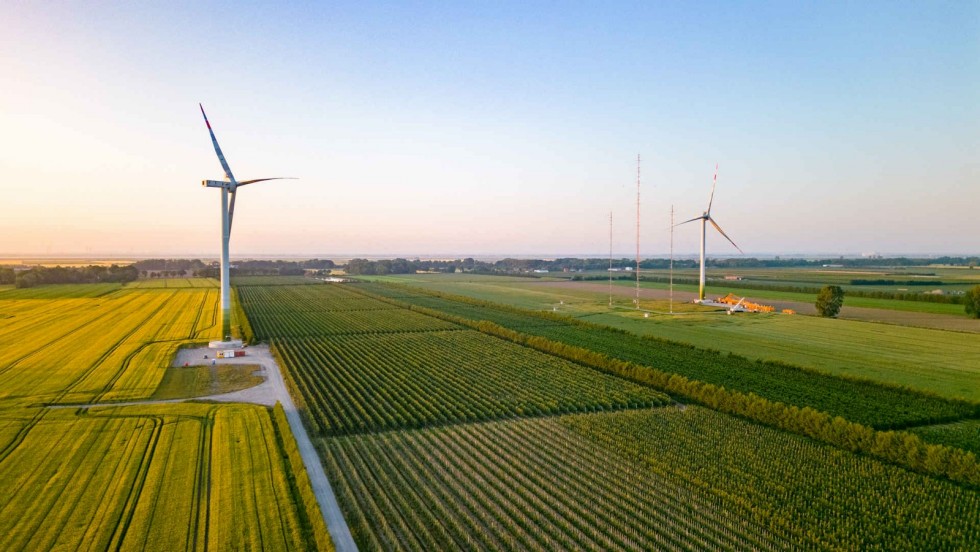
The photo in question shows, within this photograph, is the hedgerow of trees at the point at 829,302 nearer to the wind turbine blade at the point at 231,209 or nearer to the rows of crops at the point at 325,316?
the rows of crops at the point at 325,316

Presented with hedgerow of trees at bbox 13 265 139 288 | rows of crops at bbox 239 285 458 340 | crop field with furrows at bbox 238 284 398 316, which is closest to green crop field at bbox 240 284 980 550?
rows of crops at bbox 239 285 458 340

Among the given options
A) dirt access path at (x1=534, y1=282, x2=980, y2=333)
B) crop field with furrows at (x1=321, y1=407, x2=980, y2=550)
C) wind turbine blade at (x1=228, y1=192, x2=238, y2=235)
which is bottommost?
crop field with furrows at (x1=321, y1=407, x2=980, y2=550)

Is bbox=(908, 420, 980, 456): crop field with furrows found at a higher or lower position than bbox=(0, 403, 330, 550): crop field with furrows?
higher

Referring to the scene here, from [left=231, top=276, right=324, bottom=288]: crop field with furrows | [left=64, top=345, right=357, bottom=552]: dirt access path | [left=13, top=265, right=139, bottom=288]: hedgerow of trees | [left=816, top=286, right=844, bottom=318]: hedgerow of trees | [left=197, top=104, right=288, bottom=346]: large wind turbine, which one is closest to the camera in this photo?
[left=64, top=345, right=357, bottom=552]: dirt access path

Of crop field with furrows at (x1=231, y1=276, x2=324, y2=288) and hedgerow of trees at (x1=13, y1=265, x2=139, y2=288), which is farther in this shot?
crop field with furrows at (x1=231, y1=276, x2=324, y2=288)

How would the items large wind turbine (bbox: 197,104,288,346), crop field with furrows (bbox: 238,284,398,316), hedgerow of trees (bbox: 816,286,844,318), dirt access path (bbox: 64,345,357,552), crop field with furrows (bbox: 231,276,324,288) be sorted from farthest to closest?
crop field with furrows (bbox: 231,276,324,288) < crop field with furrows (bbox: 238,284,398,316) < hedgerow of trees (bbox: 816,286,844,318) < large wind turbine (bbox: 197,104,288,346) < dirt access path (bbox: 64,345,357,552)

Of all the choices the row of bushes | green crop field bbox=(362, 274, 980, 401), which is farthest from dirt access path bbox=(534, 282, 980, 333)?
the row of bushes

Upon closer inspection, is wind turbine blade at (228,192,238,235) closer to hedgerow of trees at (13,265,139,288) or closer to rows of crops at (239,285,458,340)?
rows of crops at (239,285,458,340)
